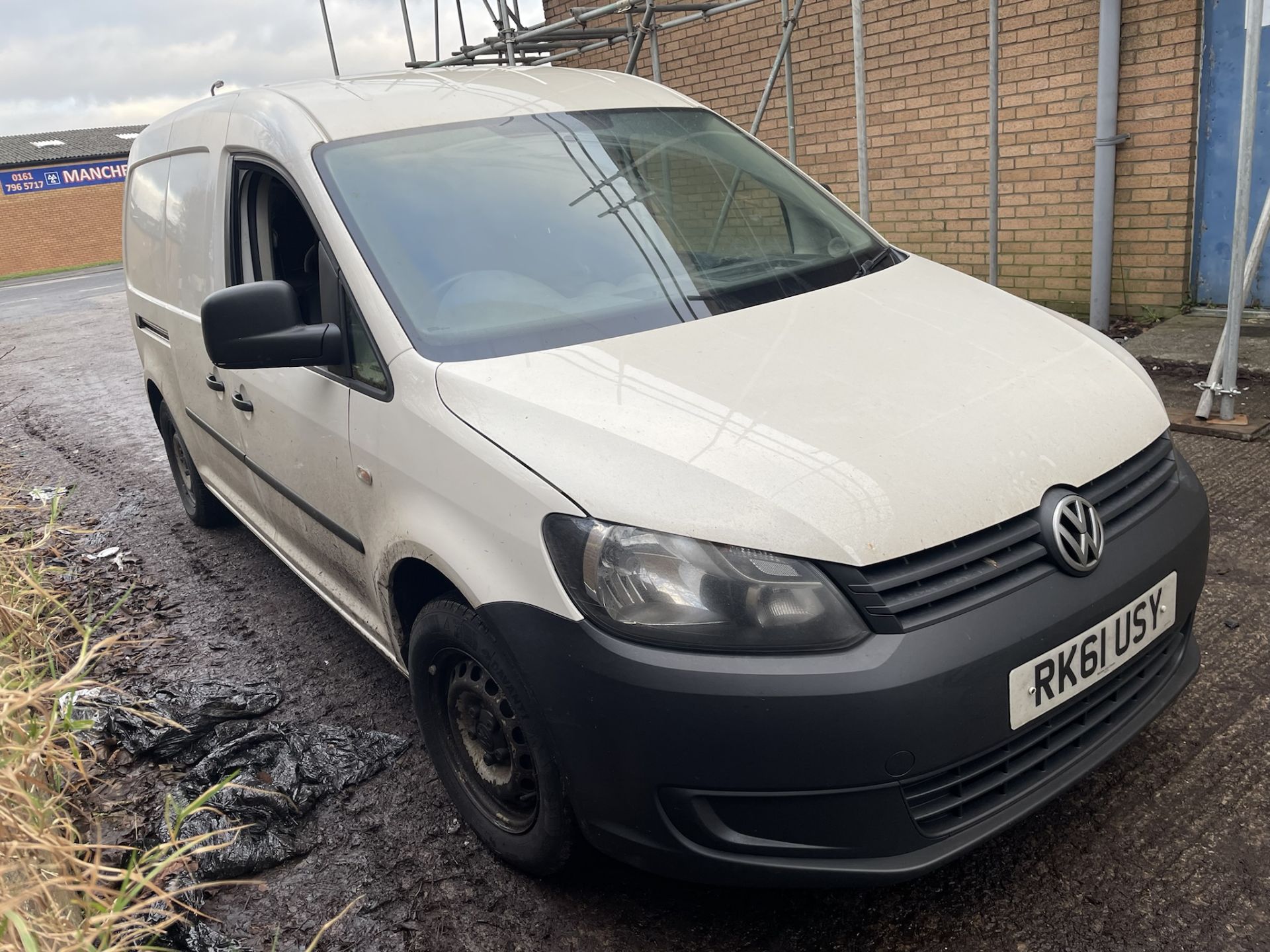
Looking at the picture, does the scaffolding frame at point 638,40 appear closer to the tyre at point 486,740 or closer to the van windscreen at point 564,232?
the van windscreen at point 564,232

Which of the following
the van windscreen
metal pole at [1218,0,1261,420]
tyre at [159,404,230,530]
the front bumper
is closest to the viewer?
the front bumper

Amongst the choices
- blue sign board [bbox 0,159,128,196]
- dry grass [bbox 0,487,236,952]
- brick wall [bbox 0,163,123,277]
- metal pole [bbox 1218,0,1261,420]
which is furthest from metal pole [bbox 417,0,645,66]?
blue sign board [bbox 0,159,128,196]

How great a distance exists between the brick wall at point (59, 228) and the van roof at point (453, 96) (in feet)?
149

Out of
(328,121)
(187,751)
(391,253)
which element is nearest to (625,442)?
(391,253)

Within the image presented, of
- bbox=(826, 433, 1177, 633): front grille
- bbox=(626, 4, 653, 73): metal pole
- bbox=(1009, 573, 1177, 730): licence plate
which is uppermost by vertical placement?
bbox=(626, 4, 653, 73): metal pole

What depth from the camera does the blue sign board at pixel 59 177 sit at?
45.0 metres

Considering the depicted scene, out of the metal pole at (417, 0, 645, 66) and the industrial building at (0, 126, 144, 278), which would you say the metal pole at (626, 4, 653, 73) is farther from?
the industrial building at (0, 126, 144, 278)

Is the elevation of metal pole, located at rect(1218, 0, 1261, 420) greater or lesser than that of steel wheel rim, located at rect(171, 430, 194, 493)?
greater

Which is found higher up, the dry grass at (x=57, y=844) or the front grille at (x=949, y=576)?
the front grille at (x=949, y=576)

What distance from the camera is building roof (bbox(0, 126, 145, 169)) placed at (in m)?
46.7

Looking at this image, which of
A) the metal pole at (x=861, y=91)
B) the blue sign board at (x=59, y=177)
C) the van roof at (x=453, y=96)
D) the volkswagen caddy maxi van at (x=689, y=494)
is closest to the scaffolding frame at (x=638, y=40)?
the metal pole at (x=861, y=91)

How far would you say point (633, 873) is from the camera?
97.7 inches

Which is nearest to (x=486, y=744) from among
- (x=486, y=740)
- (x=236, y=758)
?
(x=486, y=740)

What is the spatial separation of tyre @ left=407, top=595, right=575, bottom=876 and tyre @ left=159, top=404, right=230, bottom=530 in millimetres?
2893
